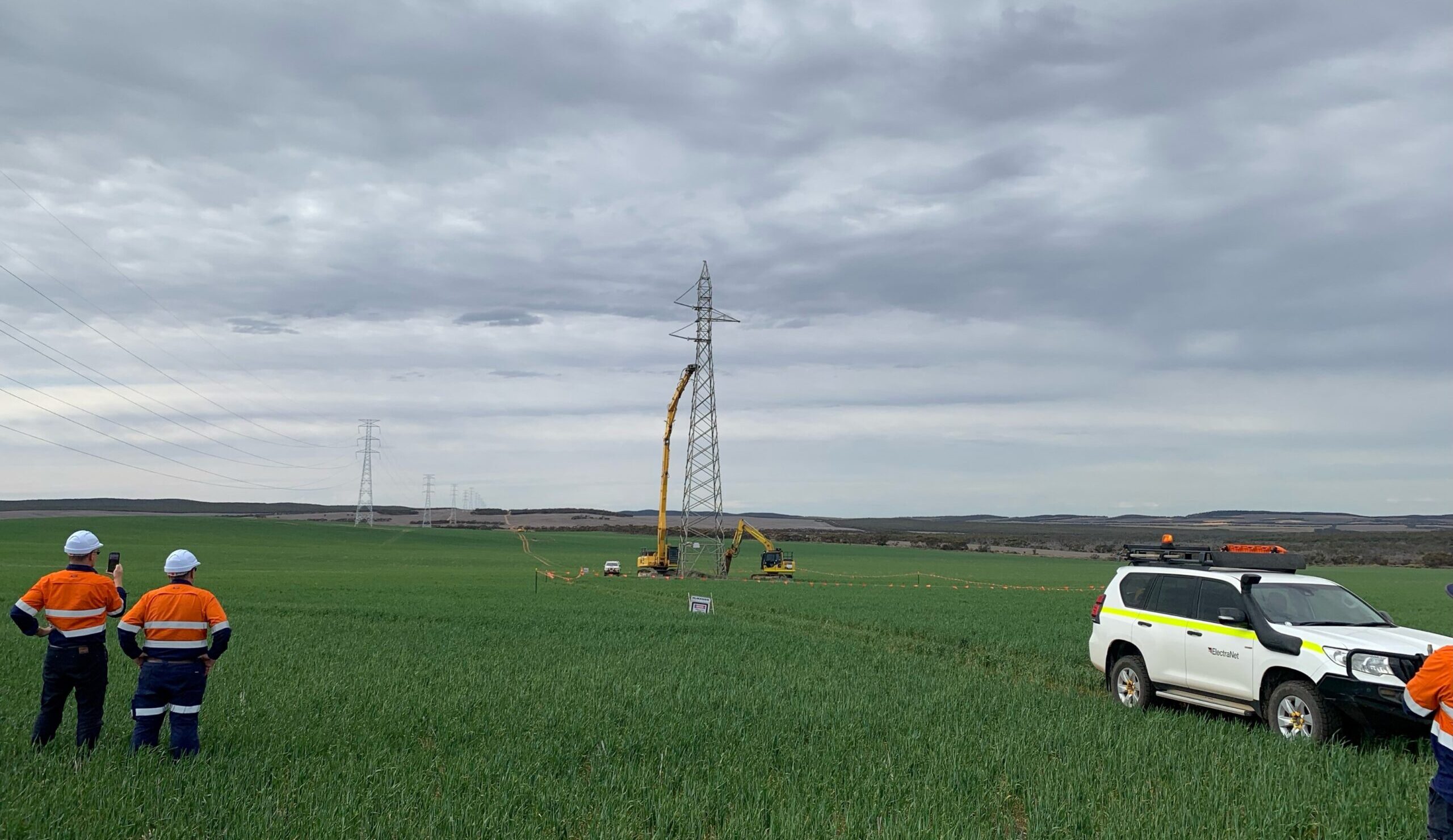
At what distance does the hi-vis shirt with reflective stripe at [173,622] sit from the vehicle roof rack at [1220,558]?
12224 mm

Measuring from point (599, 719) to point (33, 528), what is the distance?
11122cm

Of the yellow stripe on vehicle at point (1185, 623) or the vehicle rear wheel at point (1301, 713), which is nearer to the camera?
the vehicle rear wheel at point (1301, 713)

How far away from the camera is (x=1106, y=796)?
27.7 ft

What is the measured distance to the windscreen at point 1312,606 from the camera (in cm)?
1202

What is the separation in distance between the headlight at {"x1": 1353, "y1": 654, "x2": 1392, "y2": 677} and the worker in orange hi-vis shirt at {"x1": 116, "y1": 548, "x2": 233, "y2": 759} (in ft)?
37.4

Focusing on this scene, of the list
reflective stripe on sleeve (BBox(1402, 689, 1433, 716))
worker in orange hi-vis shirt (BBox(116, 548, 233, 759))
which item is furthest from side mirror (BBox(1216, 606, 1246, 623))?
worker in orange hi-vis shirt (BBox(116, 548, 233, 759))

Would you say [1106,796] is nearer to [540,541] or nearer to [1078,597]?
[1078,597]

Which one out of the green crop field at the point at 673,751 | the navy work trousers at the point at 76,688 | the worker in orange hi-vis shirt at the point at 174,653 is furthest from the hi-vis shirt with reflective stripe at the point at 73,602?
the green crop field at the point at 673,751

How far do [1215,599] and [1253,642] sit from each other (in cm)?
Result: 106

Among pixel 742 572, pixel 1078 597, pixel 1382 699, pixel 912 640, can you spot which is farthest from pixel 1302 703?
pixel 742 572

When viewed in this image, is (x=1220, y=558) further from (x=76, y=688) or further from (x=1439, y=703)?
(x=76, y=688)

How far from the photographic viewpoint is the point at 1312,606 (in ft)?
40.2

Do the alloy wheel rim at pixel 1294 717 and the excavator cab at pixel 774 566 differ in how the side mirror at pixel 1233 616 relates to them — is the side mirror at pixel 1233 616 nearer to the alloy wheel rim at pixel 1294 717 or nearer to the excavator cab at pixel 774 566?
the alloy wheel rim at pixel 1294 717

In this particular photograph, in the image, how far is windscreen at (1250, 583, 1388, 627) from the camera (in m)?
12.0
